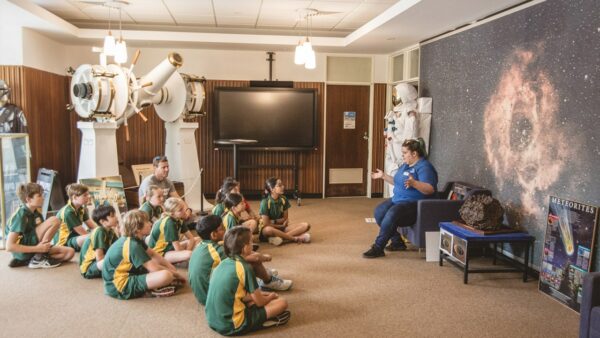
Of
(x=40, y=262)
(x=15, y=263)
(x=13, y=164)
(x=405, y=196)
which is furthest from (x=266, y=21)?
(x=15, y=263)

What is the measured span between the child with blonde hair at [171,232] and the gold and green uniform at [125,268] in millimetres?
576

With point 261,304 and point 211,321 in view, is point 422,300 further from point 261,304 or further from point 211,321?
point 211,321

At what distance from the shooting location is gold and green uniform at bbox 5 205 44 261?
438 cm

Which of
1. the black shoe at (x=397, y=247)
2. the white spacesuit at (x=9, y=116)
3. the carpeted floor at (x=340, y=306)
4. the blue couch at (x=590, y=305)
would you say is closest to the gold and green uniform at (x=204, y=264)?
the carpeted floor at (x=340, y=306)

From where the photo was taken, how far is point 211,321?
10.4 ft

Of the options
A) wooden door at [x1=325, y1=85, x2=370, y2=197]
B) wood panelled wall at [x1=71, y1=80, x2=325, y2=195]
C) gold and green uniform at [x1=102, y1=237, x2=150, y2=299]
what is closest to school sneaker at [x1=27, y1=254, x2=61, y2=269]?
gold and green uniform at [x1=102, y1=237, x2=150, y2=299]

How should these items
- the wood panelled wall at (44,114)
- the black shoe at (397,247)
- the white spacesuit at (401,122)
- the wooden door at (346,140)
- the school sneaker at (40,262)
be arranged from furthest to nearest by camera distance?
the wooden door at (346,140) → the white spacesuit at (401,122) → the wood panelled wall at (44,114) → the black shoe at (397,247) → the school sneaker at (40,262)

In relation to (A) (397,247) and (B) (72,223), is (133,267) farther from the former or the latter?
(A) (397,247)

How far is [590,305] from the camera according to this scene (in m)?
2.79

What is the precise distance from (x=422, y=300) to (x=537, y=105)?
2.02 m

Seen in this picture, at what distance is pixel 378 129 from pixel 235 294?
6.13 meters

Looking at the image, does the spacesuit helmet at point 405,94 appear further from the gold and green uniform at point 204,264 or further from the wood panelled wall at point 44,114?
the wood panelled wall at point 44,114

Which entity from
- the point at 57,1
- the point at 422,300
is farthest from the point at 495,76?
the point at 57,1

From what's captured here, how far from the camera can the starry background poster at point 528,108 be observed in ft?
12.8
